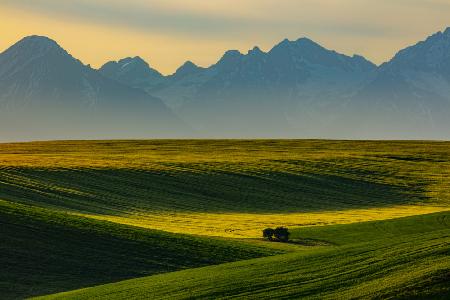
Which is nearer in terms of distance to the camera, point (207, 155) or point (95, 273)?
point (95, 273)

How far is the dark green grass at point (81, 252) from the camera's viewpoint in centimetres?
4172

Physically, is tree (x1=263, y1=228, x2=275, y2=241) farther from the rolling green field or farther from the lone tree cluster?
the rolling green field

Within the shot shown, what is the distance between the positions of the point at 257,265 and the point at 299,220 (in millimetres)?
31595

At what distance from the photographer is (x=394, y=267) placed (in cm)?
3156

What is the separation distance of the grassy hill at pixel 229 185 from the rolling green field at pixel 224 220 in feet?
0.71

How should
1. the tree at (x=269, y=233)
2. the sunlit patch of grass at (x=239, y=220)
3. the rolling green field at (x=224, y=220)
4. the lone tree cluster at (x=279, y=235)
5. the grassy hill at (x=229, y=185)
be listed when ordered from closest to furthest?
the rolling green field at (x=224, y=220), the lone tree cluster at (x=279, y=235), the tree at (x=269, y=233), the sunlit patch of grass at (x=239, y=220), the grassy hill at (x=229, y=185)

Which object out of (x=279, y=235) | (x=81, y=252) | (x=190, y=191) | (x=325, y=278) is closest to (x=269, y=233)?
(x=279, y=235)

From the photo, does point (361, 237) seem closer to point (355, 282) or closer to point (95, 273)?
point (95, 273)

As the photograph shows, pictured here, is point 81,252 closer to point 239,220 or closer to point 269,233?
point 269,233

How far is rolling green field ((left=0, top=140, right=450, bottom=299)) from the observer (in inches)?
1323

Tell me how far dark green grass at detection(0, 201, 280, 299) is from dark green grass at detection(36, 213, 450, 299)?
4.45 metres

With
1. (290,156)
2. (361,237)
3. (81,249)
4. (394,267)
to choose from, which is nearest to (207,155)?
(290,156)

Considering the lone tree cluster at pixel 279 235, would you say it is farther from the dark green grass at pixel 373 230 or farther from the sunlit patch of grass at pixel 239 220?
the sunlit patch of grass at pixel 239 220

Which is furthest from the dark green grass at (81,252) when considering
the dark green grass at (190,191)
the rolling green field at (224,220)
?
the dark green grass at (190,191)
